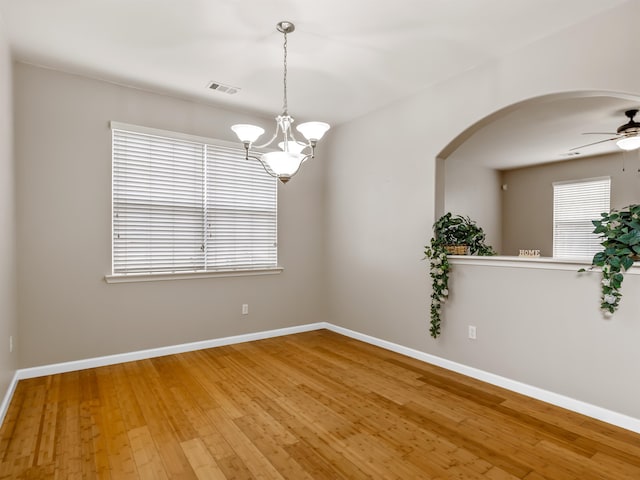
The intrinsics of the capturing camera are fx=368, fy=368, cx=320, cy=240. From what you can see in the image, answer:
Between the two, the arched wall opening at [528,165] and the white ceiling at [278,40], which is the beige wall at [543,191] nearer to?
the arched wall opening at [528,165]

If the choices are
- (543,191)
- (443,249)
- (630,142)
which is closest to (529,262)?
(443,249)

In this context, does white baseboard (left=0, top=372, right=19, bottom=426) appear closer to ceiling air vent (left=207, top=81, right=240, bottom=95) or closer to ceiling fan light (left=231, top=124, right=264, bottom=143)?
ceiling fan light (left=231, top=124, right=264, bottom=143)

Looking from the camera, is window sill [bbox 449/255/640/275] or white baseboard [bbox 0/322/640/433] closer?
white baseboard [bbox 0/322/640/433]

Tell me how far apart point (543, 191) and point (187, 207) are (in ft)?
21.7

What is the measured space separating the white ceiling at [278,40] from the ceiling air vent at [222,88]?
7cm

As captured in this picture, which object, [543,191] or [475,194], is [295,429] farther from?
[543,191]

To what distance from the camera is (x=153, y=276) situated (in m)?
3.82

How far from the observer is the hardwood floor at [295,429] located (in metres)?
1.99

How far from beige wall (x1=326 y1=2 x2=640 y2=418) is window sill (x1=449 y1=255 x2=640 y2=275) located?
5cm

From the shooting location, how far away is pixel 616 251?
238 centimetres

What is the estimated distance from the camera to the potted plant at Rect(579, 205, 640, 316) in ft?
7.63

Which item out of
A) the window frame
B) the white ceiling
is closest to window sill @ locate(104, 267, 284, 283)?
the window frame

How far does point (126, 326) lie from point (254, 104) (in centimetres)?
274

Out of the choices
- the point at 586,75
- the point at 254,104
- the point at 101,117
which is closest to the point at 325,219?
the point at 254,104
